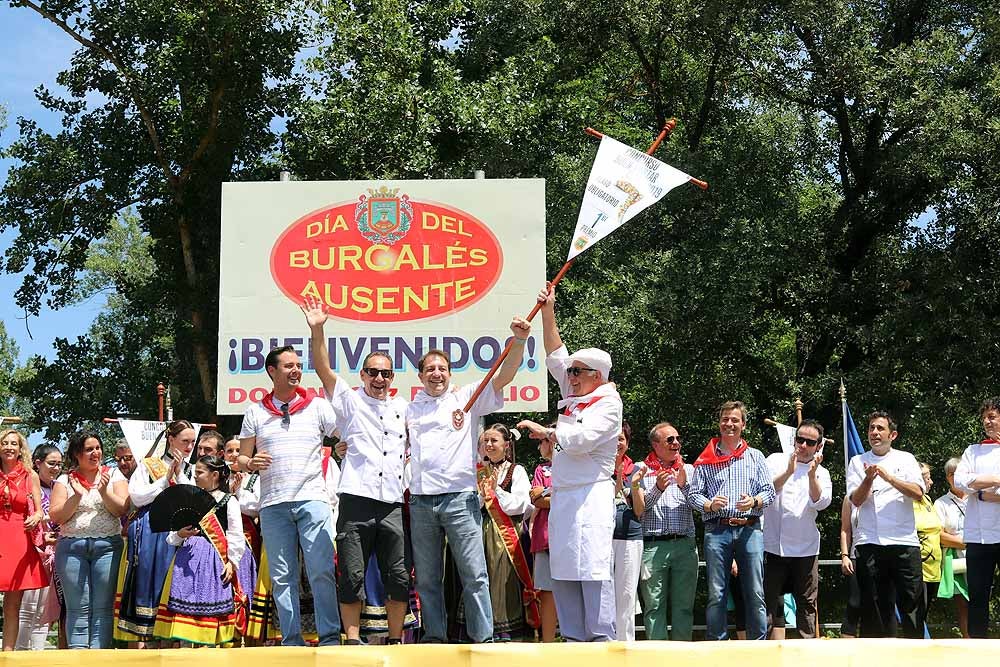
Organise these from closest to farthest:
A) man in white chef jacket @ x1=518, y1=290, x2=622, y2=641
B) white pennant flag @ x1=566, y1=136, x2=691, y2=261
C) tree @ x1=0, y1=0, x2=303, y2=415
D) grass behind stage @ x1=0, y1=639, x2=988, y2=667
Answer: grass behind stage @ x1=0, y1=639, x2=988, y2=667 → man in white chef jacket @ x1=518, y1=290, x2=622, y2=641 → white pennant flag @ x1=566, y1=136, x2=691, y2=261 → tree @ x1=0, y1=0, x2=303, y2=415

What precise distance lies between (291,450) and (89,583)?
203 centimetres

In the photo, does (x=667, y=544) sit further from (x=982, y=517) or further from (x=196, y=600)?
(x=196, y=600)

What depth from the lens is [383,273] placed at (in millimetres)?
9852

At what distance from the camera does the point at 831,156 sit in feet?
57.4

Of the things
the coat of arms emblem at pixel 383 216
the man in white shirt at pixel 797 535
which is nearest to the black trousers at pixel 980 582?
the man in white shirt at pixel 797 535

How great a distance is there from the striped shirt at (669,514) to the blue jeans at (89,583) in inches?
126

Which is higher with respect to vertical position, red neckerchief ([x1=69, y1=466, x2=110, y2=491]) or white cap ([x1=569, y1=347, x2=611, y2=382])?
white cap ([x1=569, y1=347, x2=611, y2=382])

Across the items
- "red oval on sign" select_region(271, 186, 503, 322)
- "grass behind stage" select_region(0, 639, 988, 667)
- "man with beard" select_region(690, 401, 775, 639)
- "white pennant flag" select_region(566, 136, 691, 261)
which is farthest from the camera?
"red oval on sign" select_region(271, 186, 503, 322)

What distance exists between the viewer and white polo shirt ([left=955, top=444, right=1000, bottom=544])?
7.14 meters

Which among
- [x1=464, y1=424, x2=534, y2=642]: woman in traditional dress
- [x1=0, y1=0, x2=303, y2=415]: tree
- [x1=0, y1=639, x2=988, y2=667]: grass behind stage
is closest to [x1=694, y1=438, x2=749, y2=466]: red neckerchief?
[x1=464, y1=424, x2=534, y2=642]: woman in traditional dress

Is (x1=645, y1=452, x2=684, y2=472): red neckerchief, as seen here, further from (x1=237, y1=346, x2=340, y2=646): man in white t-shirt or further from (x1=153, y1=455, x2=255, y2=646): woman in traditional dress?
(x1=153, y1=455, x2=255, y2=646): woman in traditional dress

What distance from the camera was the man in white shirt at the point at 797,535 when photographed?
7758 millimetres

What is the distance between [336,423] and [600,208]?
1.80 metres

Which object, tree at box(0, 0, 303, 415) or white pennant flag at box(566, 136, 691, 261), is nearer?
white pennant flag at box(566, 136, 691, 261)
